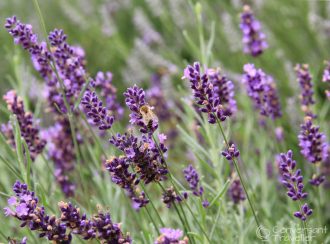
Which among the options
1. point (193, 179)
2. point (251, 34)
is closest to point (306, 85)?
point (251, 34)

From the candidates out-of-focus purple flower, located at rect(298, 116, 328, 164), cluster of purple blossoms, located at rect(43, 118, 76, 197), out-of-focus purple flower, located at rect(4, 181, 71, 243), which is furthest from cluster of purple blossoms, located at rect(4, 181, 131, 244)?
cluster of purple blossoms, located at rect(43, 118, 76, 197)

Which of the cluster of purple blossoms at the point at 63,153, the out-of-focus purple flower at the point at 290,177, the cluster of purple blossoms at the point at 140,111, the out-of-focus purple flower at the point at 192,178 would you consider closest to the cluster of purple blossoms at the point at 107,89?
the cluster of purple blossoms at the point at 63,153

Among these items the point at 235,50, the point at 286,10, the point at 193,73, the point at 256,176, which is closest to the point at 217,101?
the point at 193,73

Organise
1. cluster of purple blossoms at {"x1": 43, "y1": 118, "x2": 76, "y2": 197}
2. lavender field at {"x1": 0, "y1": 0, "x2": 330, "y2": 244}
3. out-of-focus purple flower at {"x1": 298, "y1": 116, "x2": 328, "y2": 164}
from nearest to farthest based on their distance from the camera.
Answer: lavender field at {"x1": 0, "y1": 0, "x2": 330, "y2": 244} → out-of-focus purple flower at {"x1": 298, "y1": 116, "x2": 328, "y2": 164} → cluster of purple blossoms at {"x1": 43, "y1": 118, "x2": 76, "y2": 197}


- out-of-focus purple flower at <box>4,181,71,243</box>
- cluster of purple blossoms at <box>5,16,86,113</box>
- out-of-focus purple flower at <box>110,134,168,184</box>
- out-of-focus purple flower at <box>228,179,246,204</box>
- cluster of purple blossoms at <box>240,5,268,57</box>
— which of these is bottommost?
out-of-focus purple flower at <box>4,181,71,243</box>

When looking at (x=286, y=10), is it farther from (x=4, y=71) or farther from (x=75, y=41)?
(x=4, y=71)

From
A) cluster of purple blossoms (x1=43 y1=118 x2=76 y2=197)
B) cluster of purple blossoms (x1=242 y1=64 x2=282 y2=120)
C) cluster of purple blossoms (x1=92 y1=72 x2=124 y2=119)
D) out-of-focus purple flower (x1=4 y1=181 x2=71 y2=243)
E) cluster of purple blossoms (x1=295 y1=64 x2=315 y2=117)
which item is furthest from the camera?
cluster of purple blossoms (x1=43 y1=118 x2=76 y2=197)

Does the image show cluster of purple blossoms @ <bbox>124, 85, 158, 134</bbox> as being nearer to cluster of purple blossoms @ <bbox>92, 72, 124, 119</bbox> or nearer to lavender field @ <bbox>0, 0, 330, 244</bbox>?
lavender field @ <bbox>0, 0, 330, 244</bbox>

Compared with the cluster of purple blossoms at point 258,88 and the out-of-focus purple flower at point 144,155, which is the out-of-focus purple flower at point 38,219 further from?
the cluster of purple blossoms at point 258,88

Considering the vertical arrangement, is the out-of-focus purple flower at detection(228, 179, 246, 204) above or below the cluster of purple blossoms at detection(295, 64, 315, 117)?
below

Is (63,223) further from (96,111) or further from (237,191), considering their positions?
(237,191)

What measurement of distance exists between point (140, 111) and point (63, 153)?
1102 millimetres

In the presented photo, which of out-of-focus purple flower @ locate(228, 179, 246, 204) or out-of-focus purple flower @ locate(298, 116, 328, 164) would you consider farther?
out-of-focus purple flower @ locate(228, 179, 246, 204)

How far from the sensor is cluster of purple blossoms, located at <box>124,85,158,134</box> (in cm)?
140
